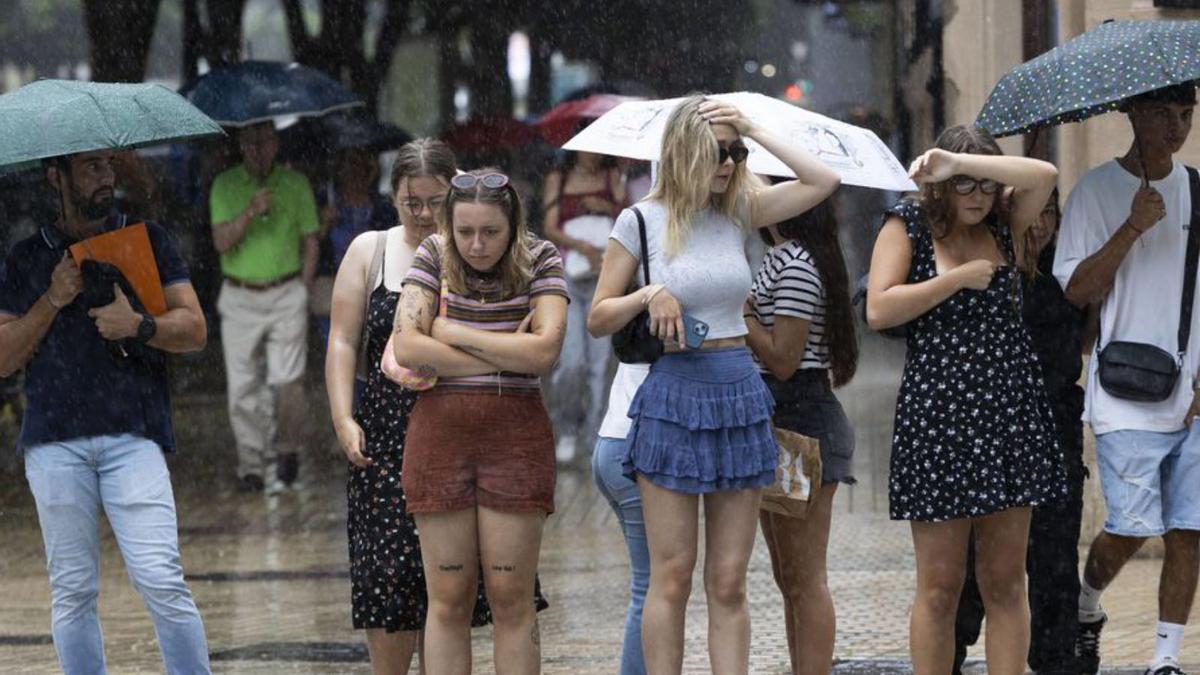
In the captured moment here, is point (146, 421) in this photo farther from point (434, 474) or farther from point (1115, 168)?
point (1115, 168)

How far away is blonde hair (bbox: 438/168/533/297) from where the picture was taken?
6.37 m

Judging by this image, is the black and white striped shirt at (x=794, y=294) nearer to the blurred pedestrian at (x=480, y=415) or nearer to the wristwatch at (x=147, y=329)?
the blurred pedestrian at (x=480, y=415)

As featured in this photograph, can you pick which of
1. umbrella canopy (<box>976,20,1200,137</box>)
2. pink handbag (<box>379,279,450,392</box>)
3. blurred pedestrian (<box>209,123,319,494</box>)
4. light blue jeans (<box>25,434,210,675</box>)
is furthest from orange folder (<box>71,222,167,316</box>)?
blurred pedestrian (<box>209,123,319,494</box>)

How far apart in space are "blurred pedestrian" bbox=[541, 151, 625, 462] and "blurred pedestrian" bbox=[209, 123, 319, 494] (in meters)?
1.49

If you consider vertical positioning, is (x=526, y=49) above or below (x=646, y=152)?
below

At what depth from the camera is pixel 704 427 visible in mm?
6387

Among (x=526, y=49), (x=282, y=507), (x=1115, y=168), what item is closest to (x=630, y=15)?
(x=526, y=49)

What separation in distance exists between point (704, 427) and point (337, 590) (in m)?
4.08

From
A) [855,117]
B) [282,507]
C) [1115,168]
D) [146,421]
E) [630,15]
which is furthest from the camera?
[630,15]

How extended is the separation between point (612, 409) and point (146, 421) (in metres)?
1.39

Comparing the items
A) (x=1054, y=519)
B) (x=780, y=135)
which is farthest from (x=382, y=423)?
(x=1054, y=519)

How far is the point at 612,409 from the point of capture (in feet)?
22.6

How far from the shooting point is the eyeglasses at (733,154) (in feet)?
21.1

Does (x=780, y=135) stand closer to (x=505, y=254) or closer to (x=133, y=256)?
(x=505, y=254)
